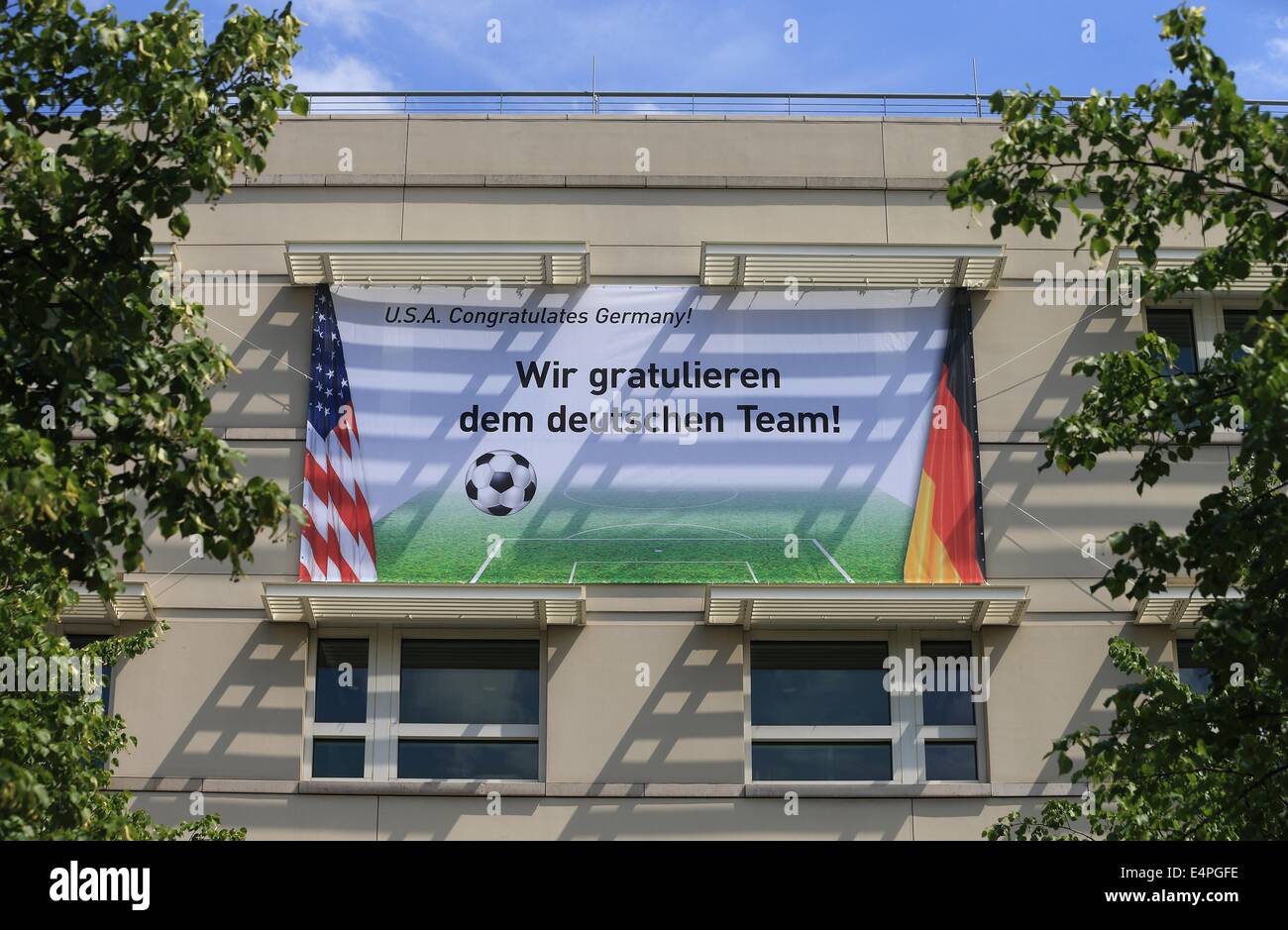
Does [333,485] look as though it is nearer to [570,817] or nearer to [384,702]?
[384,702]

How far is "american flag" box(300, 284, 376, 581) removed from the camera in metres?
18.5

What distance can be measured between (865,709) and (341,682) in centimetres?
578

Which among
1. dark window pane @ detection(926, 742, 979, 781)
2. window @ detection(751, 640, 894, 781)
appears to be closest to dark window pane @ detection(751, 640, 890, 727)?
window @ detection(751, 640, 894, 781)

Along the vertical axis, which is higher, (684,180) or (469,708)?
(684,180)

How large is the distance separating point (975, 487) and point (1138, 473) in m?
7.37

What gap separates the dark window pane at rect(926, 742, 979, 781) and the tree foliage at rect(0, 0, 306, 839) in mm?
9631

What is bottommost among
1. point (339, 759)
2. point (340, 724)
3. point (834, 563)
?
point (339, 759)

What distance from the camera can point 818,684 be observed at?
60.7 feet

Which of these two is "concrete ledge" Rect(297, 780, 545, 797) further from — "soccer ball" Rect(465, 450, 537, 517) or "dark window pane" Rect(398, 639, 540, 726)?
"soccer ball" Rect(465, 450, 537, 517)

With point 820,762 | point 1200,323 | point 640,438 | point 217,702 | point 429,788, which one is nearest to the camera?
point 429,788

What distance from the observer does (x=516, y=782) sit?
58.1 ft

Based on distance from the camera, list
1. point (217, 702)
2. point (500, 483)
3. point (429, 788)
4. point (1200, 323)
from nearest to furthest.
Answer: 1. point (429, 788)
2. point (217, 702)
3. point (500, 483)
4. point (1200, 323)

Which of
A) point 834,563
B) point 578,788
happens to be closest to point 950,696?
point 834,563
